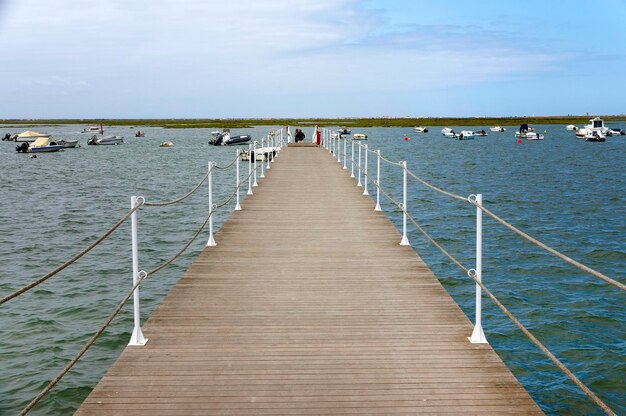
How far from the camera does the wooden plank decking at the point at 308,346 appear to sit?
14.2 feet

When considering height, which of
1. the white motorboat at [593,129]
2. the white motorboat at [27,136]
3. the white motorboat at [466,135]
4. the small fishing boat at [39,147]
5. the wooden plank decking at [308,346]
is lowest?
the wooden plank decking at [308,346]

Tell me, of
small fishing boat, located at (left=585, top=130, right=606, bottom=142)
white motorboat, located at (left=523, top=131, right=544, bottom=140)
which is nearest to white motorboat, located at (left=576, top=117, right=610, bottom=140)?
small fishing boat, located at (left=585, top=130, right=606, bottom=142)

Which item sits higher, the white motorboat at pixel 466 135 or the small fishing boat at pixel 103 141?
the white motorboat at pixel 466 135

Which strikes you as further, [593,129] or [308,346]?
[593,129]

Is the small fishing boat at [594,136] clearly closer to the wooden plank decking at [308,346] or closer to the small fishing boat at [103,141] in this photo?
the small fishing boat at [103,141]

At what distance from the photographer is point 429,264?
14750mm

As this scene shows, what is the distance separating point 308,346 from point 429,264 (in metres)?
9.81

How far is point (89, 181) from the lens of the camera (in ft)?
125

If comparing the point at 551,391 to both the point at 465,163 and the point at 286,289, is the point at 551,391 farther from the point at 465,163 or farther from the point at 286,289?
the point at 465,163

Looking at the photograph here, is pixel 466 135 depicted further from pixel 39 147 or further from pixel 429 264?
pixel 429 264

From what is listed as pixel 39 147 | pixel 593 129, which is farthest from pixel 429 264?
pixel 593 129

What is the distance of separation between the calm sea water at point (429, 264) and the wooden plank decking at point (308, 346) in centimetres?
241

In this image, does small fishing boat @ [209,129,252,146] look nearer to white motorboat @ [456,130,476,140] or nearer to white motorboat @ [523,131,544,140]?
white motorboat @ [456,130,476,140]

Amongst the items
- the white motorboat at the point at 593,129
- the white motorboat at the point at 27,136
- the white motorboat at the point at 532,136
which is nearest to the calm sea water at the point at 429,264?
the white motorboat at the point at 27,136
